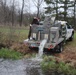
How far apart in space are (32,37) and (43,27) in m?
1.03

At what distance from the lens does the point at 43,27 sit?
15891 millimetres

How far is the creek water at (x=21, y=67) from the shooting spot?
36.0 feet

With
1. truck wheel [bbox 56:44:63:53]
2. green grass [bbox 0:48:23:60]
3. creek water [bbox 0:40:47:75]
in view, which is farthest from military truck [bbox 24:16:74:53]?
green grass [bbox 0:48:23:60]

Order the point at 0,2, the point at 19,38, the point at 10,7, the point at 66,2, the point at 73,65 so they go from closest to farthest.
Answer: the point at 73,65, the point at 19,38, the point at 66,2, the point at 0,2, the point at 10,7

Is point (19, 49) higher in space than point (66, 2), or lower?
lower

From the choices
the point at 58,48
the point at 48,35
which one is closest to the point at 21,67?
the point at 48,35

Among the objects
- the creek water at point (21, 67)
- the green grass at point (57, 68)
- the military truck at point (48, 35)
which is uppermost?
the military truck at point (48, 35)

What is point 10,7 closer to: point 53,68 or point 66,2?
point 66,2

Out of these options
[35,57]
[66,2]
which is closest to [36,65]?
[35,57]

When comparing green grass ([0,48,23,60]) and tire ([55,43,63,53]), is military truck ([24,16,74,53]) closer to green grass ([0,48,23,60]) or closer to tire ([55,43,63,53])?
tire ([55,43,63,53])

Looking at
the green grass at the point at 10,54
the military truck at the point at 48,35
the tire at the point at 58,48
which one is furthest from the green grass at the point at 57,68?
the tire at the point at 58,48

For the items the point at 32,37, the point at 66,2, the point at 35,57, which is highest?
the point at 66,2

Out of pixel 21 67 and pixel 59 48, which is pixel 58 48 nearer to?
pixel 59 48

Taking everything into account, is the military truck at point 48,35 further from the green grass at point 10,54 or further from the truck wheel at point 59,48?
the green grass at point 10,54
